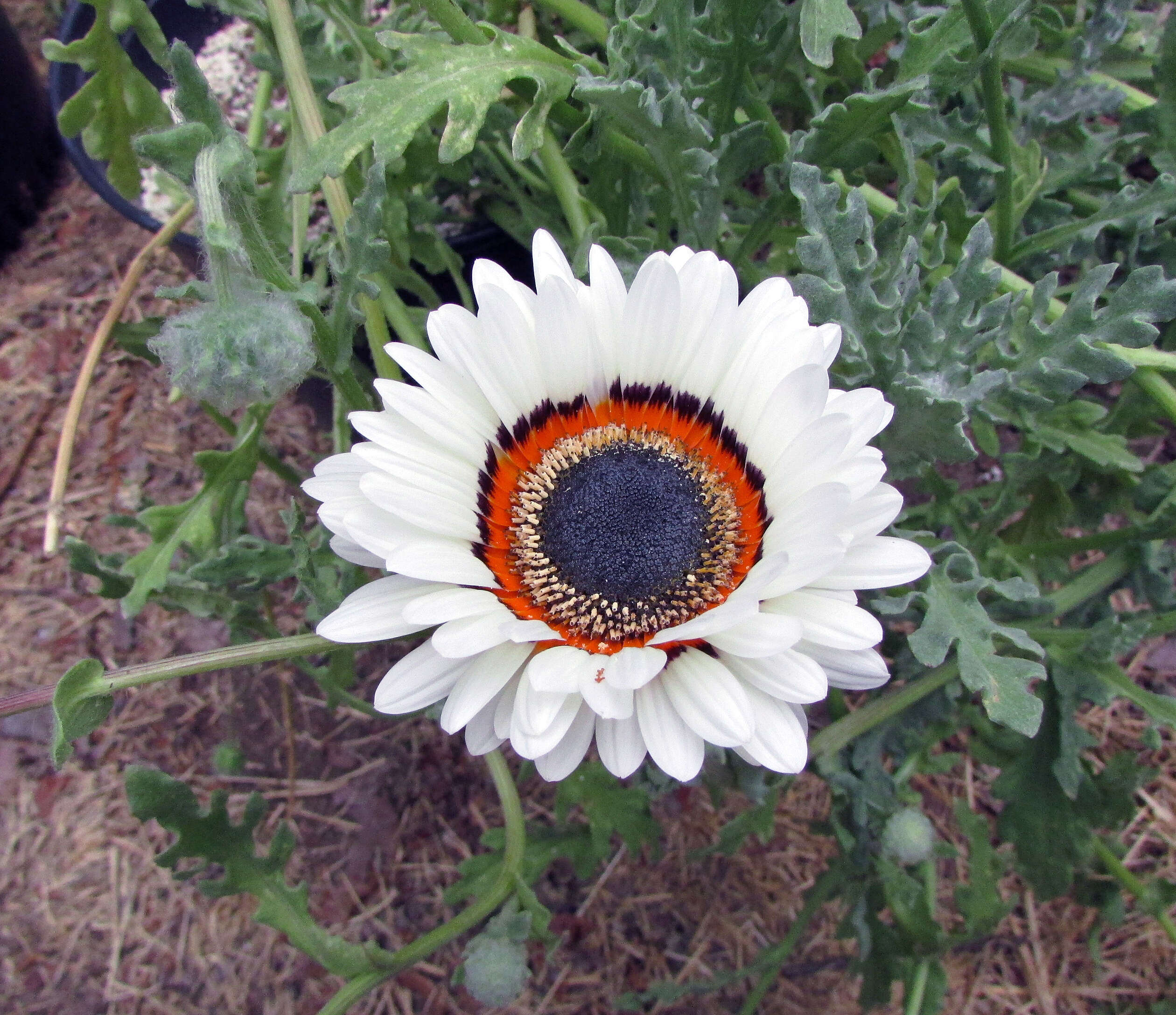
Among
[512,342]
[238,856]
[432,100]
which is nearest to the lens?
[512,342]

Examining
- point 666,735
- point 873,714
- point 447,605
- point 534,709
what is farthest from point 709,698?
point 873,714

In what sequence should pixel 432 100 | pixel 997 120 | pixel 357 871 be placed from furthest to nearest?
pixel 357 871, pixel 997 120, pixel 432 100

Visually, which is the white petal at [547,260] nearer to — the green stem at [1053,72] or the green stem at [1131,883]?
the green stem at [1053,72]

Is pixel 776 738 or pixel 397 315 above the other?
pixel 397 315

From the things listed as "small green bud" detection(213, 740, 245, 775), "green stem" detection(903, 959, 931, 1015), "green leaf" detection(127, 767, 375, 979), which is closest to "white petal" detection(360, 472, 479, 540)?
"green leaf" detection(127, 767, 375, 979)

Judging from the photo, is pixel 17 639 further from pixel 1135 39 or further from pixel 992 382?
pixel 1135 39

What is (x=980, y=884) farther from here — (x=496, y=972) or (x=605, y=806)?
(x=496, y=972)

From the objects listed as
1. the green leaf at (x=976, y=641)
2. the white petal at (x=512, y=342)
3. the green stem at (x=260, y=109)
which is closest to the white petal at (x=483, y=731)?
the white petal at (x=512, y=342)

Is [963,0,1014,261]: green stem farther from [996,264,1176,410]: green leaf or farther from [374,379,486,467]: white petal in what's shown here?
[374,379,486,467]: white petal
